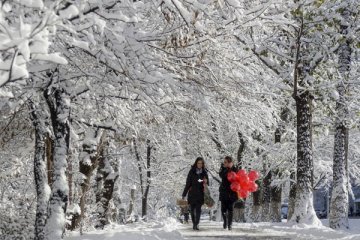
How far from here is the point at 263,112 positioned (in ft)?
48.5

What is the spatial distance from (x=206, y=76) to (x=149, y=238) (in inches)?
162

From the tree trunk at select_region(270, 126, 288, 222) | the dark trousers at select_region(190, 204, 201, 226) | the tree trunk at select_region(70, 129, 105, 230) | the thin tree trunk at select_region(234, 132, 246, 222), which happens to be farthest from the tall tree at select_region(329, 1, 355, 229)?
the tree trunk at select_region(70, 129, 105, 230)

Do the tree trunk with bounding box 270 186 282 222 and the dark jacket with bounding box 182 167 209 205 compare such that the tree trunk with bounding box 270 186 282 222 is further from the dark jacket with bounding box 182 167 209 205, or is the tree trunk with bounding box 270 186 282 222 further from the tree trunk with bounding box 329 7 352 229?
the dark jacket with bounding box 182 167 209 205

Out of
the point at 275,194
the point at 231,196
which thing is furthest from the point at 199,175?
the point at 275,194

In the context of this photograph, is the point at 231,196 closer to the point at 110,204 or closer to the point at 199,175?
the point at 199,175

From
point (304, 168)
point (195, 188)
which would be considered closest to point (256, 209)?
point (304, 168)

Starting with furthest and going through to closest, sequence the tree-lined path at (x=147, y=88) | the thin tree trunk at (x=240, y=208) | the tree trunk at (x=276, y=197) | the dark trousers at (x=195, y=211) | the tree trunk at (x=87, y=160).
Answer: the thin tree trunk at (x=240, y=208) → the tree trunk at (x=276, y=197) → the tree trunk at (x=87, y=160) → the dark trousers at (x=195, y=211) → the tree-lined path at (x=147, y=88)

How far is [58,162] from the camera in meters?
10.0

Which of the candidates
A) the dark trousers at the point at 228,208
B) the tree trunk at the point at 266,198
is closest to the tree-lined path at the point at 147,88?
the dark trousers at the point at 228,208

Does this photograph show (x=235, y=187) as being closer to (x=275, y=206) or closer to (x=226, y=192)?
(x=226, y=192)

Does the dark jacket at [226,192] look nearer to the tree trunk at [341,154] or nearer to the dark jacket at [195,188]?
the dark jacket at [195,188]

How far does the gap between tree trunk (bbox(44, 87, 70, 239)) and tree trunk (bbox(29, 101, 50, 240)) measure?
558mm

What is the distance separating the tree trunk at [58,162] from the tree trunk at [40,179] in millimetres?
558

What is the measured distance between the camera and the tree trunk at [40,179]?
34.5 feet
